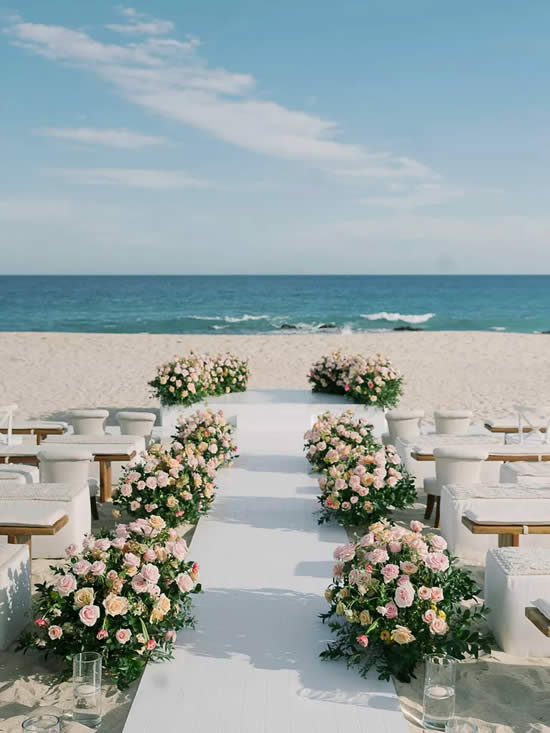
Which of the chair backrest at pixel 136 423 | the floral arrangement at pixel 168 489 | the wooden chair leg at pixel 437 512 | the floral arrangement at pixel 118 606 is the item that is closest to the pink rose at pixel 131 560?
the floral arrangement at pixel 118 606

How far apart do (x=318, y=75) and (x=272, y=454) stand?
26814 mm

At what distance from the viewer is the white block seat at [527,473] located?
630 cm

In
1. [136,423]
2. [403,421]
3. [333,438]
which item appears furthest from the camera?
[136,423]

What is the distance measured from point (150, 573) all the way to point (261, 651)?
714mm

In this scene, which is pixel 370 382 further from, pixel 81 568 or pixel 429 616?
pixel 81 568

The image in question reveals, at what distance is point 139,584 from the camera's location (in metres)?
3.86

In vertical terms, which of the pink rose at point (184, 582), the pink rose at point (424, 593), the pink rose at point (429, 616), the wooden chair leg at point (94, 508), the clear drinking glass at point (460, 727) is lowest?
the wooden chair leg at point (94, 508)

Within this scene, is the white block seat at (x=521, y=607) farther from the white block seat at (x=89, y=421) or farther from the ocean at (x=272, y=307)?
the ocean at (x=272, y=307)

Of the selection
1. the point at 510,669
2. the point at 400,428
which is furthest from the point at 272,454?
the point at 510,669

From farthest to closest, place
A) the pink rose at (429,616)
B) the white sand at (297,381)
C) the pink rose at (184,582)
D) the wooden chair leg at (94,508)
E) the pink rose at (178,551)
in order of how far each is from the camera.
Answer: the wooden chair leg at (94,508), the pink rose at (178,551), the pink rose at (184,582), the pink rose at (429,616), the white sand at (297,381)

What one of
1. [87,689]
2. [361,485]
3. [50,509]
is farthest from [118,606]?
[361,485]

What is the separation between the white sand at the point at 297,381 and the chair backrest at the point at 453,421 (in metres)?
2.05

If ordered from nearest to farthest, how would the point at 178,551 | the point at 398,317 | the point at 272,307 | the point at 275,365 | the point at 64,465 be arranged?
the point at 178,551 < the point at 64,465 < the point at 275,365 < the point at 398,317 < the point at 272,307

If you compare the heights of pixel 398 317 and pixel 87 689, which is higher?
pixel 398 317
